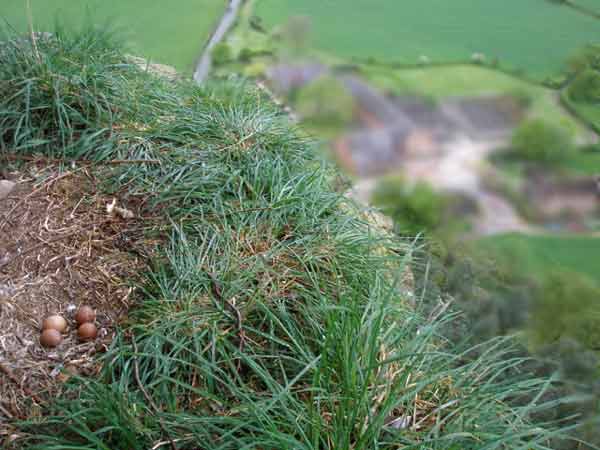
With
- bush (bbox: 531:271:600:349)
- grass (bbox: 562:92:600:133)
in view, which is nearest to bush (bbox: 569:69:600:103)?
grass (bbox: 562:92:600:133)

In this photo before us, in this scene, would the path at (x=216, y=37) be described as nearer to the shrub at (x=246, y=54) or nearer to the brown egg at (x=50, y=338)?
the shrub at (x=246, y=54)

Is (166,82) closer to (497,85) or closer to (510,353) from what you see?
(497,85)

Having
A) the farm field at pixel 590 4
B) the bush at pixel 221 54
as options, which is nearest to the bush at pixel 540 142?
the farm field at pixel 590 4

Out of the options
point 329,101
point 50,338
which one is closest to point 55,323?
point 50,338

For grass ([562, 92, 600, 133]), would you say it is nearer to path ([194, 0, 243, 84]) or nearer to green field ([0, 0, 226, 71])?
path ([194, 0, 243, 84])

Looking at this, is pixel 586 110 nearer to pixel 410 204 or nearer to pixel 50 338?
pixel 410 204
